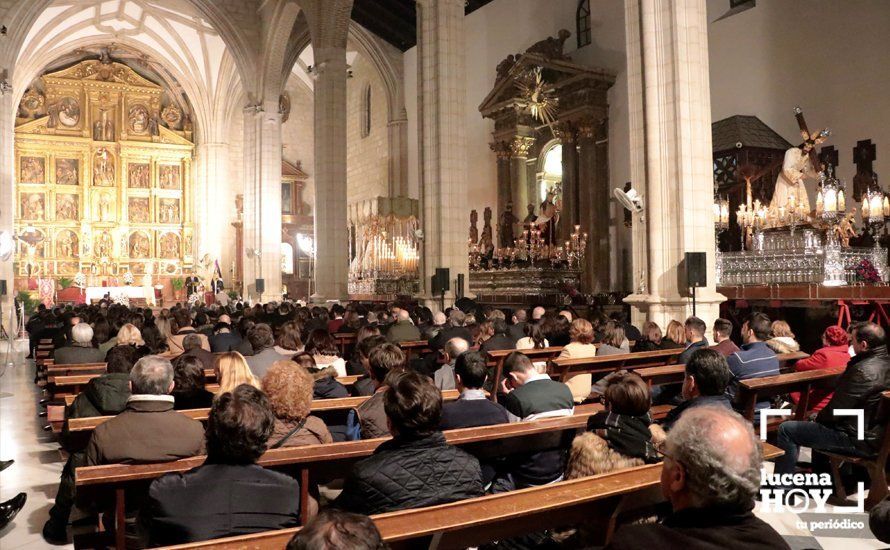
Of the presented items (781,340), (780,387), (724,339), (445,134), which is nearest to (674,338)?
(781,340)

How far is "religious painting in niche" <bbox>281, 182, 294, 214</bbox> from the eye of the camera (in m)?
31.8

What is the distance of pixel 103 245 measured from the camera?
3056 centimetres

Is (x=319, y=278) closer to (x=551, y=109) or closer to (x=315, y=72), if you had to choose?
(x=315, y=72)

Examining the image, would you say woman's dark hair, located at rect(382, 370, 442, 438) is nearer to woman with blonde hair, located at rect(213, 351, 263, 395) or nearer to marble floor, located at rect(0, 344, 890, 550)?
marble floor, located at rect(0, 344, 890, 550)

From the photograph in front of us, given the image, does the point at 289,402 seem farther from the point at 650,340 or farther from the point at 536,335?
the point at 650,340

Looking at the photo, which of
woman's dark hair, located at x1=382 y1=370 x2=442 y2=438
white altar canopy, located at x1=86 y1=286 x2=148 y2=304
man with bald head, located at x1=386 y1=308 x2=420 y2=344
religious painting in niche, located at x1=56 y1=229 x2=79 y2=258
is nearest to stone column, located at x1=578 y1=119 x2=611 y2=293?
man with bald head, located at x1=386 y1=308 x2=420 y2=344

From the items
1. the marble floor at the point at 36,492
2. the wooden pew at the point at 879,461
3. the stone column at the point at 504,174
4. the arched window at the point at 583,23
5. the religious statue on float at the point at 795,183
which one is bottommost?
the marble floor at the point at 36,492

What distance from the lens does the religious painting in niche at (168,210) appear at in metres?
31.9

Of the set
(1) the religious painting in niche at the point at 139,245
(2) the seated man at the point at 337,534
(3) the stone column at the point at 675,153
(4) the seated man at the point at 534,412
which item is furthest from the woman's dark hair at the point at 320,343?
(1) the religious painting in niche at the point at 139,245

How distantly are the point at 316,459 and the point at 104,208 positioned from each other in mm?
31489

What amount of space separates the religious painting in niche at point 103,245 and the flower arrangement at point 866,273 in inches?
1127

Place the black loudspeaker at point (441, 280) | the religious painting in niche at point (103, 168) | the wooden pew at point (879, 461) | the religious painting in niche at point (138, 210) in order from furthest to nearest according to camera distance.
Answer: the religious painting in niche at point (138, 210), the religious painting in niche at point (103, 168), the black loudspeaker at point (441, 280), the wooden pew at point (879, 461)

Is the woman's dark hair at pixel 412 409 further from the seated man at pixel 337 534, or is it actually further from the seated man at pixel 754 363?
the seated man at pixel 754 363

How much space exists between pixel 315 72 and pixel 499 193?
20.0ft
